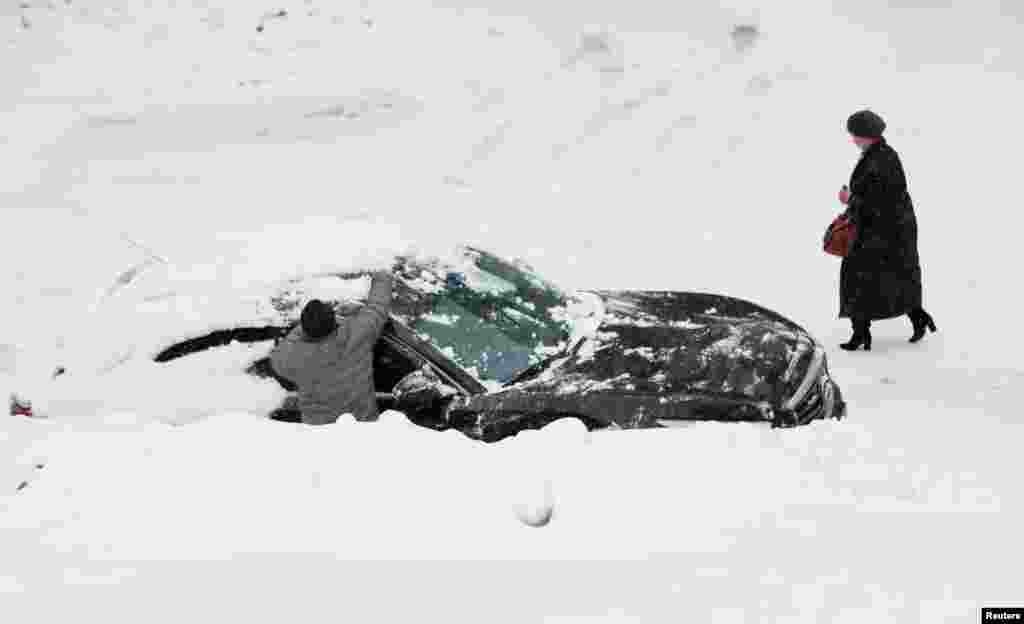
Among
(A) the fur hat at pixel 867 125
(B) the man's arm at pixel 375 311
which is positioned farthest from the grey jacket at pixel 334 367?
(A) the fur hat at pixel 867 125

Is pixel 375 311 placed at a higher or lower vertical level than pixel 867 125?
lower

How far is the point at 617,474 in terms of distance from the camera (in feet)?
12.1

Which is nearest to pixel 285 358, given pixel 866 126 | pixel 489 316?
pixel 489 316

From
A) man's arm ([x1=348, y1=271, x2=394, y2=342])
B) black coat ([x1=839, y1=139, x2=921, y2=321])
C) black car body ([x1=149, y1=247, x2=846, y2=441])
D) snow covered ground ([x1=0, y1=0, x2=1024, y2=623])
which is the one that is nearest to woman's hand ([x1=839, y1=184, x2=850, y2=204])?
black coat ([x1=839, y1=139, x2=921, y2=321])

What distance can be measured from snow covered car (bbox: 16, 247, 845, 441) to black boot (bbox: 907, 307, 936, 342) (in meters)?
2.10

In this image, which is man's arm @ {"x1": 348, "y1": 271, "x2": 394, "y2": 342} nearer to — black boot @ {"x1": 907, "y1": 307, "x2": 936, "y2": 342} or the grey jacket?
the grey jacket

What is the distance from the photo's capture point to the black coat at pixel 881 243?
684 cm

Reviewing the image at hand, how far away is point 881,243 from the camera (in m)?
6.92

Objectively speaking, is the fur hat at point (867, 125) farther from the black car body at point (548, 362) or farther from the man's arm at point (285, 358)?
the man's arm at point (285, 358)

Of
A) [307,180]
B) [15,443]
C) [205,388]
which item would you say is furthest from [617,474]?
[307,180]

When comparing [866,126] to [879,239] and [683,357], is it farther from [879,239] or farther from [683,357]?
[683,357]

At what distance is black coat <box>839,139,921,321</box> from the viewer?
6836mm

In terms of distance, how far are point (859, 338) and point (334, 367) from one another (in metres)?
4.21

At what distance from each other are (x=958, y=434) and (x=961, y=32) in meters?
8.56
